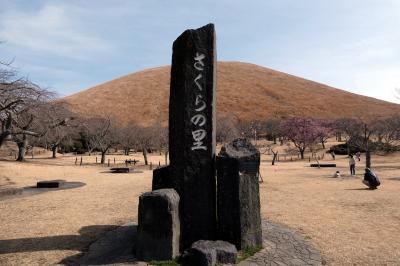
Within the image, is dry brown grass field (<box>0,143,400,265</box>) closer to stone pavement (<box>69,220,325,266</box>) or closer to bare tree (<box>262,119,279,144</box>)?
stone pavement (<box>69,220,325,266</box>)

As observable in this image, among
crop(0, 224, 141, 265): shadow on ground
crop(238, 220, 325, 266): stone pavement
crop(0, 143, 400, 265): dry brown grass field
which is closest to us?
crop(238, 220, 325, 266): stone pavement

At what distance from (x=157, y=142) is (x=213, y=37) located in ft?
119

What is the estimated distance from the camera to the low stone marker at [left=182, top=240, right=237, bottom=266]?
21.8 feet

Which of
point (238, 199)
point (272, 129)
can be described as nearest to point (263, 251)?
point (238, 199)

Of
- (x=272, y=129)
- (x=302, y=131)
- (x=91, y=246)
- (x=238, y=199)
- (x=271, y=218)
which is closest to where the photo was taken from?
(x=238, y=199)

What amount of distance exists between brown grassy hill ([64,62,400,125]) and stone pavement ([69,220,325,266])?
82138mm

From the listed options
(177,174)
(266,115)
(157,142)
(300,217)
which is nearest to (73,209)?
(177,174)

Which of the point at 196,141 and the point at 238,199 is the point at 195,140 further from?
the point at 238,199

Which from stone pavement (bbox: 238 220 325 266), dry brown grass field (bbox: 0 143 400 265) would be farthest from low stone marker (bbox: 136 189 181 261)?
dry brown grass field (bbox: 0 143 400 265)

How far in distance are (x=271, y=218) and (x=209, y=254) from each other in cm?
497

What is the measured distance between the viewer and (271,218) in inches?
441

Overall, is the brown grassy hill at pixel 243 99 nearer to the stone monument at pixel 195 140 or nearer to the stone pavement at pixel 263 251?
the stone pavement at pixel 263 251

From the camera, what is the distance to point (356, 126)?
38.2 meters

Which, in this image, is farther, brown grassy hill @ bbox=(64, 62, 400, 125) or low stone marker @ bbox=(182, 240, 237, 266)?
brown grassy hill @ bbox=(64, 62, 400, 125)
